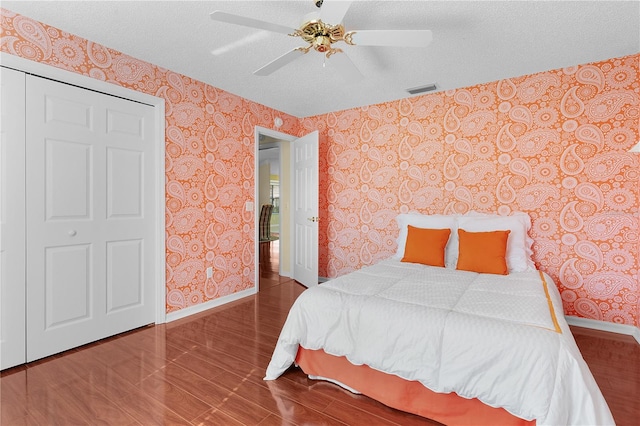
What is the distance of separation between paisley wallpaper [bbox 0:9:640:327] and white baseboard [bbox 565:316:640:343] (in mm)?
44

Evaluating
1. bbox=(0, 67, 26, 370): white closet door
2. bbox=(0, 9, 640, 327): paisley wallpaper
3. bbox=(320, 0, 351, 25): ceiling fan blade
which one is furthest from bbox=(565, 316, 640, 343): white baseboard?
bbox=(0, 67, 26, 370): white closet door

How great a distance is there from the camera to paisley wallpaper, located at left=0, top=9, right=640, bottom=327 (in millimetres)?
2654

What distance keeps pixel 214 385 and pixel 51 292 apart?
1435mm

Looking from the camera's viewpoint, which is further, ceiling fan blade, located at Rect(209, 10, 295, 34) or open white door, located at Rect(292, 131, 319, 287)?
open white door, located at Rect(292, 131, 319, 287)

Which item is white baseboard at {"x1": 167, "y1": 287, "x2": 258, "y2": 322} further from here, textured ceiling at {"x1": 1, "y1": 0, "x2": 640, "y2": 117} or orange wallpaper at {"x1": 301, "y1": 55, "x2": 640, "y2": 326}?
textured ceiling at {"x1": 1, "y1": 0, "x2": 640, "y2": 117}

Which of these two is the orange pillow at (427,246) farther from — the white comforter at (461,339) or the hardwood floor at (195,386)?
the hardwood floor at (195,386)

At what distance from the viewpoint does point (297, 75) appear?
9.86 ft

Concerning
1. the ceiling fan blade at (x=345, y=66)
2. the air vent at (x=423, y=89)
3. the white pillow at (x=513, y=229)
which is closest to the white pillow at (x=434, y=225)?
the white pillow at (x=513, y=229)

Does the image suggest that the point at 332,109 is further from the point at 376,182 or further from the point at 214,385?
the point at 214,385

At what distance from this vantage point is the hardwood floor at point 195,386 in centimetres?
163

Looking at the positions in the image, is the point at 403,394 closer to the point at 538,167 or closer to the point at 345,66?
the point at 345,66

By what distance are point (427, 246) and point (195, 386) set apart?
7.22 ft

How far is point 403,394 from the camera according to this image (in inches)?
66.1

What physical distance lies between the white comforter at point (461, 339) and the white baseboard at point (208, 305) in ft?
4.80
